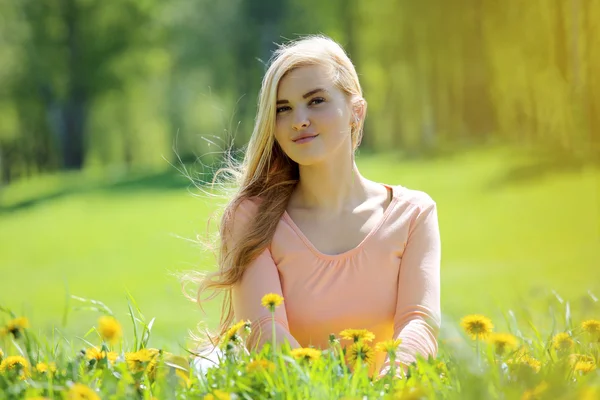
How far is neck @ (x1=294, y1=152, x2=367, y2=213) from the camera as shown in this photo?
2504 millimetres

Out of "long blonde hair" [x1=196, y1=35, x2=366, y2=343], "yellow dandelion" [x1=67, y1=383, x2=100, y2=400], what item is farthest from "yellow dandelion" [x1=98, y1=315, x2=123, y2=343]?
"long blonde hair" [x1=196, y1=35, x2=366, y2=343]

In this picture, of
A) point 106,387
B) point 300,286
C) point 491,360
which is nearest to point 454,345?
point 491,360

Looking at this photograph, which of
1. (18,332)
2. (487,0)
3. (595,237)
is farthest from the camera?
(487,0)

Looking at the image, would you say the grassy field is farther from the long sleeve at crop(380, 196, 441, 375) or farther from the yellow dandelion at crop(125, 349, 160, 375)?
the yellow dandelion at crop(125, 349, 160, 375)

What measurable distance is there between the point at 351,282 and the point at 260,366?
837 mm

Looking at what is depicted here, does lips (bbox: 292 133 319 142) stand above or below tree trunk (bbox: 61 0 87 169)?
above

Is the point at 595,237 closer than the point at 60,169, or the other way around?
the point at 595,237

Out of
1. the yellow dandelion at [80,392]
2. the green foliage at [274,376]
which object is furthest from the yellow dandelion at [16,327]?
the yellow dandelion at [80,392]

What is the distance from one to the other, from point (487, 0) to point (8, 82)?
1095 cm

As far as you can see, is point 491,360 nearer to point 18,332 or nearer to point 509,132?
point 18,332

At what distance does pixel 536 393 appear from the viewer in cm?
138

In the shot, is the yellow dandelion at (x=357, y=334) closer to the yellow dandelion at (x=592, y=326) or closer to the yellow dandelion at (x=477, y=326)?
the yellow dandelion at (x=477, y=326)

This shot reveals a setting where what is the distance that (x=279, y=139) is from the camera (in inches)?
96.2

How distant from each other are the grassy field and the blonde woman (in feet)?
13.1
